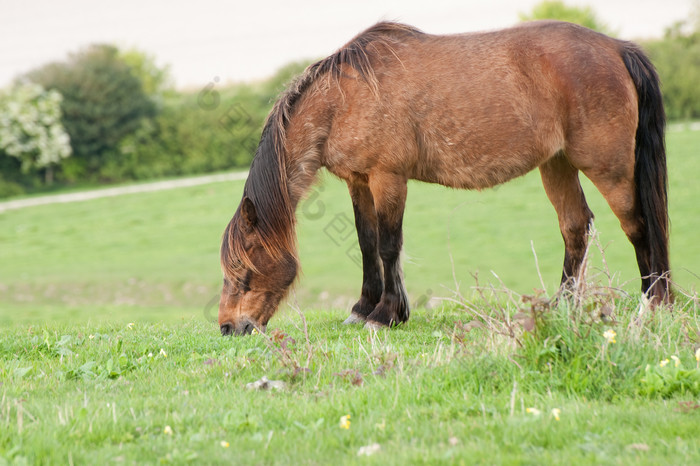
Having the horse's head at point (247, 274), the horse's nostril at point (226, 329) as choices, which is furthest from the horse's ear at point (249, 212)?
the horse's nostril at point (226, 329)

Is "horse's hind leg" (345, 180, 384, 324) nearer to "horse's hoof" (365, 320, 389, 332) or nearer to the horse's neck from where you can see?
"horse's hoof" (365, 320, 389, 332)

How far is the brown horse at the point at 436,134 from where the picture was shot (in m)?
5.66

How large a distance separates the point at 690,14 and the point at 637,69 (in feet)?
170

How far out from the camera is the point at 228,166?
109 feet

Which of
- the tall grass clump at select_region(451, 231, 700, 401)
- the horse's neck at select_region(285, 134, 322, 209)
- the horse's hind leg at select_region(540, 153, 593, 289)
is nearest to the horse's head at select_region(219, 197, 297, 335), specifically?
the horse's neck at select_region(285, 134, 322, 209)

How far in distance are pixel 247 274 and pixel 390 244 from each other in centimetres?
124

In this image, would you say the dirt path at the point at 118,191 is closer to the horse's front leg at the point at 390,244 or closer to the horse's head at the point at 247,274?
the horse's front leg at the point at 390,244

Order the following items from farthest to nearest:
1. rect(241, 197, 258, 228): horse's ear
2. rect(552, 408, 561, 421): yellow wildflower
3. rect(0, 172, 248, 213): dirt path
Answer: rect(0, 172, 248, 213): dirt path → rect(241, 197, 258, 228): horse's ear → rect(552, 408, 561, 421): yellow wildflower

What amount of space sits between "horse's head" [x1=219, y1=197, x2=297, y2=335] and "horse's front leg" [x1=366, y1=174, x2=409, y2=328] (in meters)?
0.86

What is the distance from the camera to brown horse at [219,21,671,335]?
5656 mm

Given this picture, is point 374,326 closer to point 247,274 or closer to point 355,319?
point 355,319

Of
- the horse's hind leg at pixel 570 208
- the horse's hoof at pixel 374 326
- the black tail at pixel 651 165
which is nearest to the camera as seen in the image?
the horse's hoof at pixel 374 326

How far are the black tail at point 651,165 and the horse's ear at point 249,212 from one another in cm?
338

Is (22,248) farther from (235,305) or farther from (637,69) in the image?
(637,69)
